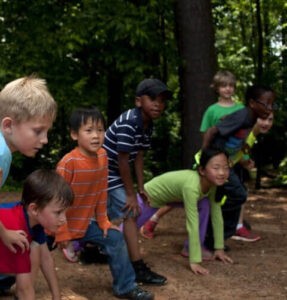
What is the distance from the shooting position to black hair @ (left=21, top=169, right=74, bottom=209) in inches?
131

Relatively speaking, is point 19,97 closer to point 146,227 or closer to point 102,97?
point 146,227

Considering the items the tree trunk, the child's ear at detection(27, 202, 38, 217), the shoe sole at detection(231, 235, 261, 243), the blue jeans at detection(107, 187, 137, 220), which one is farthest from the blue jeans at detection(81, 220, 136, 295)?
the tree trunk

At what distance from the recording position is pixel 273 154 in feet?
38.3

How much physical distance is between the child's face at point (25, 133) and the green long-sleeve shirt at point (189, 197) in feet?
7.23

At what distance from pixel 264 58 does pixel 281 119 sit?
3.64ft

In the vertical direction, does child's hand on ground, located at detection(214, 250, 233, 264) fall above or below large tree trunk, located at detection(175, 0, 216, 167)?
below

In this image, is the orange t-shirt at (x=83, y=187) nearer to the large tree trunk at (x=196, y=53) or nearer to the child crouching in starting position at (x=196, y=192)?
the child crouching in starting position at (x=196, y=192)

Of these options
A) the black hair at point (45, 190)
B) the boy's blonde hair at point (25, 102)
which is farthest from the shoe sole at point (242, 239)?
the boy's blonde hair at point (25, 102)

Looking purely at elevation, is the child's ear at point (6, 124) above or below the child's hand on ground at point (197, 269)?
above

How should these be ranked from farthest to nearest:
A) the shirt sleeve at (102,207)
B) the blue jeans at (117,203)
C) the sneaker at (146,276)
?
the blue jeans at (117,203) → the sneaker at (146,276) → the shirt sleeve at (102,207)

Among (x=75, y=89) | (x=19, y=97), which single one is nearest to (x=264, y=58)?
(x=75, y=89)

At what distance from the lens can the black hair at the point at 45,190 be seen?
131 inches

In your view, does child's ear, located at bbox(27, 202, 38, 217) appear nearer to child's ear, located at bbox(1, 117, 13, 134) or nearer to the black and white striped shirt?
child's ear, located at bbox(1, 117, 13, 134)

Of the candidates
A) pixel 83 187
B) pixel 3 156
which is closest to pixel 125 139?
pixel 83 187
